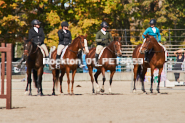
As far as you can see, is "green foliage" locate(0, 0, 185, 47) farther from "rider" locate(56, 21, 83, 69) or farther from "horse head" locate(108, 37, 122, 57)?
"horse head" locate(108, 37, 122, 57)

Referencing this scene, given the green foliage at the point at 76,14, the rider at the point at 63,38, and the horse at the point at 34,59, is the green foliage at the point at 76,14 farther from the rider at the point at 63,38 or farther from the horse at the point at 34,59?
the horse at the point at 34,59

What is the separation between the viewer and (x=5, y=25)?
34500 millimetres

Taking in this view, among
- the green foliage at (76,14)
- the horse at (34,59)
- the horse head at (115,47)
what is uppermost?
the green foliage at (76,14)

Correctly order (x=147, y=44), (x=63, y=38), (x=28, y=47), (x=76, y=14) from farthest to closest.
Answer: (x=76, y=14) → (x=63, y=38) → (x=147, y=44) → (x=28, y=47)

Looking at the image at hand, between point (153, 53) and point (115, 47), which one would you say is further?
point (153, 53)

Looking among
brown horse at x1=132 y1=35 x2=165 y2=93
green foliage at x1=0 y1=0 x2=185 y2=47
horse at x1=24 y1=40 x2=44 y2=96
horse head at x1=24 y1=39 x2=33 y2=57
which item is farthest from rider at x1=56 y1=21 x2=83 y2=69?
green foliage at x1=0 y1=0 x2=185 y2=47

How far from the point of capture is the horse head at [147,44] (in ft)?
53.3

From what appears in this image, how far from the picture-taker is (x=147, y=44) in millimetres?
16234

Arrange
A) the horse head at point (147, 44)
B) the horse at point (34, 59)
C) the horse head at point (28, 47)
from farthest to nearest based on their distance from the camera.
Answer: the horse head at point (147, 44)
the horse at point (34, 59)
the horse head at point (28, 47)

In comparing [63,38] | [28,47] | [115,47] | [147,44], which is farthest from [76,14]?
[28,47]

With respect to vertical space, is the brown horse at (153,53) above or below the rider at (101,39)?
below

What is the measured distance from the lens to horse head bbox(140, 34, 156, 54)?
53.3 feet

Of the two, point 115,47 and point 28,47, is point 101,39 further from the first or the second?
point 28,47

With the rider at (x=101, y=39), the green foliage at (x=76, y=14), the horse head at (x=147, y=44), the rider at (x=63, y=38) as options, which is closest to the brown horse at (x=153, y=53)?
the horse head at (x=147, y=44)
